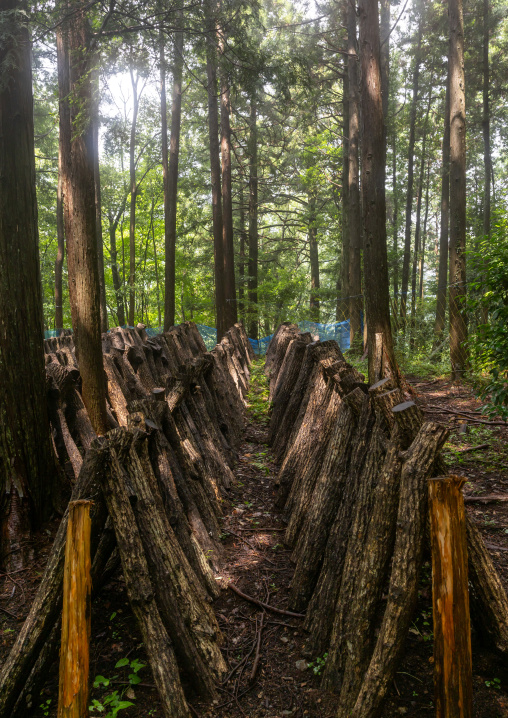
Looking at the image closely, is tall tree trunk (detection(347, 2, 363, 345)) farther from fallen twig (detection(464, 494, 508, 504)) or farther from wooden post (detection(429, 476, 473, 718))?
wooden post (detection(429, 476, 473, 718))

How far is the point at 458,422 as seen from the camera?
22.0 ft

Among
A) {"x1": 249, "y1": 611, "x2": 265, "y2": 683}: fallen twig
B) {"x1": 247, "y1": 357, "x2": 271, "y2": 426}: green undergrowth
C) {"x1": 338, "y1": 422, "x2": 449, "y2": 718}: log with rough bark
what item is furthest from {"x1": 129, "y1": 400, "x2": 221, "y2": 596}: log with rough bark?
{"x1": 247, "y1": 357, "x2": 271, "y2": 426}: green undergrowth

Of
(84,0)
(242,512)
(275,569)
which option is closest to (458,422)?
(242,512)

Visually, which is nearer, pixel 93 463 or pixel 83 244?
pixel 93 463

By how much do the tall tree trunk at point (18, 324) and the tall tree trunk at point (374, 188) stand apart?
14.7ft

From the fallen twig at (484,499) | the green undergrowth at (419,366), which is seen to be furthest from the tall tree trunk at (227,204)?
the fallen twig at (484,499)

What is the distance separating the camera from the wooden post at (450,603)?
185 cm

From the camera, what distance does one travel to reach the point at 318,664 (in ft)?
8.21

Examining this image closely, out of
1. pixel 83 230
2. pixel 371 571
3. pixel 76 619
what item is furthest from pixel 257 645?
pixel 83 230

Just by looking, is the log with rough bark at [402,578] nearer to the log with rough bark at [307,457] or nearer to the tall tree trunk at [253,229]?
the log with rough bark at [307,457]

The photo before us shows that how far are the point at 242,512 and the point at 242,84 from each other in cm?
549

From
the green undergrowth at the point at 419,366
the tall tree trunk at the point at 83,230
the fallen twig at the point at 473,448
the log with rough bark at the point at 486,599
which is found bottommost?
the fallen twig at the point at 473,448

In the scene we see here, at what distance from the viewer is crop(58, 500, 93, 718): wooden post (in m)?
1.92

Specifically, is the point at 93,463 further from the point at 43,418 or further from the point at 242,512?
the point at 242,512
